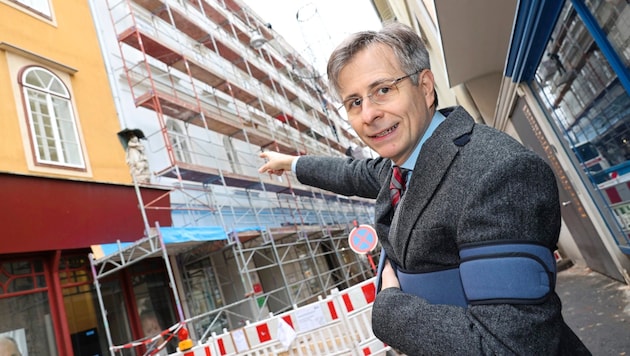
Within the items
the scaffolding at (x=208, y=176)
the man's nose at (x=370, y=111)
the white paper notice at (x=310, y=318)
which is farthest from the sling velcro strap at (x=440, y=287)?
the scaffolding at (x=208, y=176)

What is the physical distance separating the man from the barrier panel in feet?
13.3

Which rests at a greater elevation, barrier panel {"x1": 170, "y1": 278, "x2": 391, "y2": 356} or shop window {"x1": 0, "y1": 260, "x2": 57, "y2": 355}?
shop window {"x1": 0, "y1": 260, "x2": 57, "y2": 355}

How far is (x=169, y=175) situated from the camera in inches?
373

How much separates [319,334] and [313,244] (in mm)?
11157

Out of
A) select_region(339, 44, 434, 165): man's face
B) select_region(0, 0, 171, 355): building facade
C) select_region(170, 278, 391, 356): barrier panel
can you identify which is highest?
select_region(0, 0, 171, 355): building facade

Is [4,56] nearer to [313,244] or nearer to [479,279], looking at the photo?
[479,279]

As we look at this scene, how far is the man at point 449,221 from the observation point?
76cm

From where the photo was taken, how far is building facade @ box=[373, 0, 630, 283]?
2.85 meters

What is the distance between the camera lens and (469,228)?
0.81 metres

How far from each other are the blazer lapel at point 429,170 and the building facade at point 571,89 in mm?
2279

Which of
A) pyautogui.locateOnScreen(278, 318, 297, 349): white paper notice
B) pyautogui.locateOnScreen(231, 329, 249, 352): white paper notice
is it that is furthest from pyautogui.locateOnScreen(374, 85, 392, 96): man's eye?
pyautogui.locateOnScreen(231, 329, 249, 352): white paper notice

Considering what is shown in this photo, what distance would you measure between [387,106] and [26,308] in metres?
7.35

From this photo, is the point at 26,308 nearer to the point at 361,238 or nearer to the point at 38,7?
the point at 361,238

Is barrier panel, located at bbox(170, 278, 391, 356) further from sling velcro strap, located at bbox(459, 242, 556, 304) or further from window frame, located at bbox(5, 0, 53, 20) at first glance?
window frame, located at bbox(5, 0, 53, 20)
